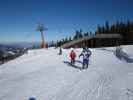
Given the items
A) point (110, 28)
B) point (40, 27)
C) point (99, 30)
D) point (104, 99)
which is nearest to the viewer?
point (104, 99)

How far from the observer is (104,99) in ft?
25.4

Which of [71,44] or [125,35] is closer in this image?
[71,44]

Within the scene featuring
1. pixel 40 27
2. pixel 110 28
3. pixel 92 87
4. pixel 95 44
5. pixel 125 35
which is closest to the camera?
pixel 92 87

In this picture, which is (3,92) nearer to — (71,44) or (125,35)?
(71,44)

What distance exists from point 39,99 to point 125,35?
231 feet

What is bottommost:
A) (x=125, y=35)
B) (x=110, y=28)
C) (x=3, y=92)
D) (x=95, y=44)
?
(x=3, y=92)

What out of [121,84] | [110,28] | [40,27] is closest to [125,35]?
[110,28]

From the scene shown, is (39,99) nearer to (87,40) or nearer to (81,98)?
(81,98)

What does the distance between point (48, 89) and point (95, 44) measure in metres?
43.6

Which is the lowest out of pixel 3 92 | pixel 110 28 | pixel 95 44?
pixel 3 92

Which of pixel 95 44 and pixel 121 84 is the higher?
pixel 95 44

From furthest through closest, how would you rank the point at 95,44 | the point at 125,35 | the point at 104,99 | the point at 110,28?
the point at 110,28 → the point at 125,35 → the point at 95,44 → the point at 104,99

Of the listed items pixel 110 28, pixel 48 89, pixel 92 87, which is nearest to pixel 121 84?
pixel 92 87

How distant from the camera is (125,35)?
Answer: 72.0 meters
